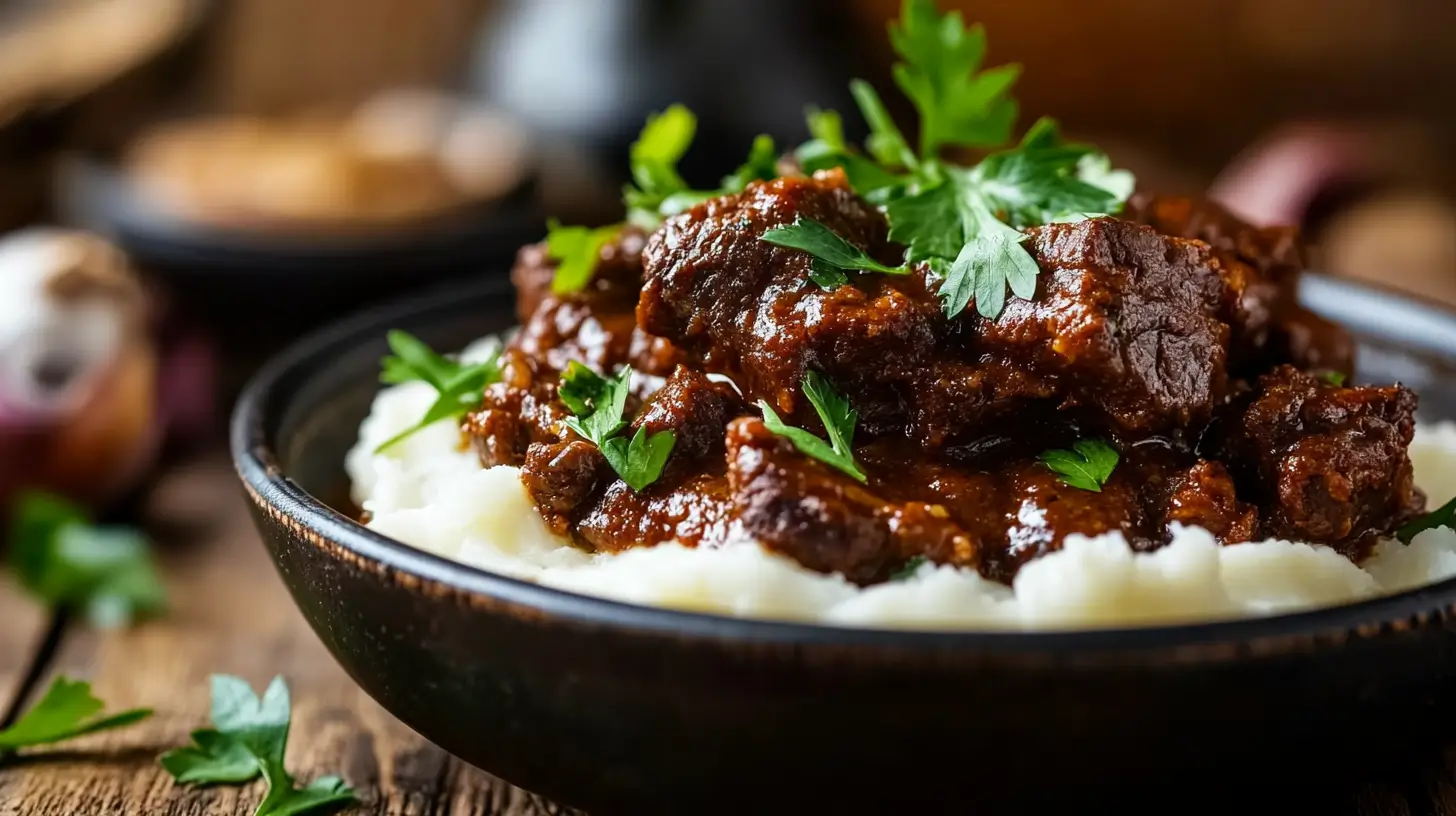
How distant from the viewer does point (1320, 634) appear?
96.8 inches

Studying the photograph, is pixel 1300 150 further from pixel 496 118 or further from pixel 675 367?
pixel 675 367

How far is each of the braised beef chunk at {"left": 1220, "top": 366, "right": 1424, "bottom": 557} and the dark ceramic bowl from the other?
19.8 inches

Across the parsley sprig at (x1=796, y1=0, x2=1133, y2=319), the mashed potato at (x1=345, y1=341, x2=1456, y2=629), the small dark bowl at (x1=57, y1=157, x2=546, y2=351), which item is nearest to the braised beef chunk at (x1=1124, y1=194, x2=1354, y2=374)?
the parsley sprig at (x1=796, y1=0, x2=1133, y2=319)

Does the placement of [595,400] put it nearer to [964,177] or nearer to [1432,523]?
[964,177]

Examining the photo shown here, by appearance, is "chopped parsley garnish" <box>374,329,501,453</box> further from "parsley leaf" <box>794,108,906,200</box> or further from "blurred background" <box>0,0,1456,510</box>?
"blurred background" <box>0,0,1456,510</box>

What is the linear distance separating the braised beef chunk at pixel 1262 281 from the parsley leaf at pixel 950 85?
0.43 meters

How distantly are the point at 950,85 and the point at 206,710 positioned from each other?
253cm

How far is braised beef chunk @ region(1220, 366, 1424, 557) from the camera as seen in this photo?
3125 millimetres

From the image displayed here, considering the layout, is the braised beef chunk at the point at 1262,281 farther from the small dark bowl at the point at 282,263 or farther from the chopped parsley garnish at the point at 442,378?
the small dark bowl at the point at 282,263

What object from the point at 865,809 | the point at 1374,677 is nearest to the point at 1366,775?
the point at 1374,677

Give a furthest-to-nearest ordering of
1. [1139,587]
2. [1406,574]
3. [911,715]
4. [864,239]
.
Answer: [864,239] → [1406,574] → [1139,587] → [911,715]

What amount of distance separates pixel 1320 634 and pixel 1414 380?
2272mm

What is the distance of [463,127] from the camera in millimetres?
8383

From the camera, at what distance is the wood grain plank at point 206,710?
3.42 meters
